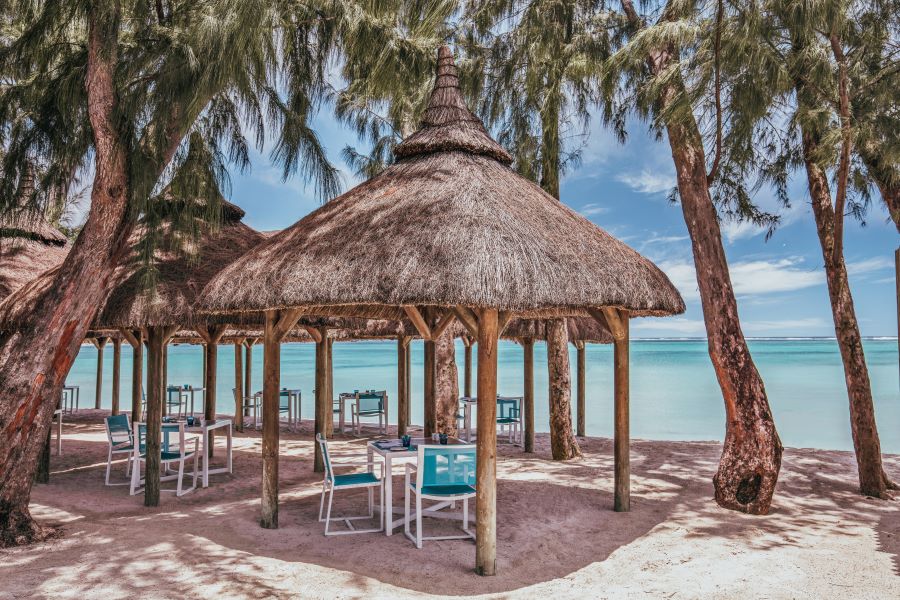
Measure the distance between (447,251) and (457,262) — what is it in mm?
138

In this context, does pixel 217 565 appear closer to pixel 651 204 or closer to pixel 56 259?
pixel 56 259

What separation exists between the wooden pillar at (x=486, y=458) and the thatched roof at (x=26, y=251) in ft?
21.4

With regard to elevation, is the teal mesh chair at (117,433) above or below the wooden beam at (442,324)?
below

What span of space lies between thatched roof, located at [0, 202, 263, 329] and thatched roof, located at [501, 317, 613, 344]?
4.31 metres

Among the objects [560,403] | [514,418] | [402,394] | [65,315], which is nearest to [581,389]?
[514,418]

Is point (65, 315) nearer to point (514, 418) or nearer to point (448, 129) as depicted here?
point (448, 129)

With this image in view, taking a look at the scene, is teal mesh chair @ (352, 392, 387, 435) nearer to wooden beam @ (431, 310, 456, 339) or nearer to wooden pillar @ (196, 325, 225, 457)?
wooden pillar @ (196, 325, 225, 457)

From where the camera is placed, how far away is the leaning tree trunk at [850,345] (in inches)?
264

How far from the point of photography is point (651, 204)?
53562 mm

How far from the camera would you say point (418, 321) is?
6879 mm

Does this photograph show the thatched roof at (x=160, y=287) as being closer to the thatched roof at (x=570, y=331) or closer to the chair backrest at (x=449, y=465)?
the chair backrest at (x=449, y=465)

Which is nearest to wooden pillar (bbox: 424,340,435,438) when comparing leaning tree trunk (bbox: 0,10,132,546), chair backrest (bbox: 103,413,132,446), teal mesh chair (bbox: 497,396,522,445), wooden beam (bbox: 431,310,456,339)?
wooden beam (bbox: 431,310,456,339)

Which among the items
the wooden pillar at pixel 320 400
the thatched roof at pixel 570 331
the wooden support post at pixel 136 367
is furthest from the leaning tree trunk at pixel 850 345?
the wooden support post at pixel 136 367

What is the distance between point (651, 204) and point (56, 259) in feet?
166
